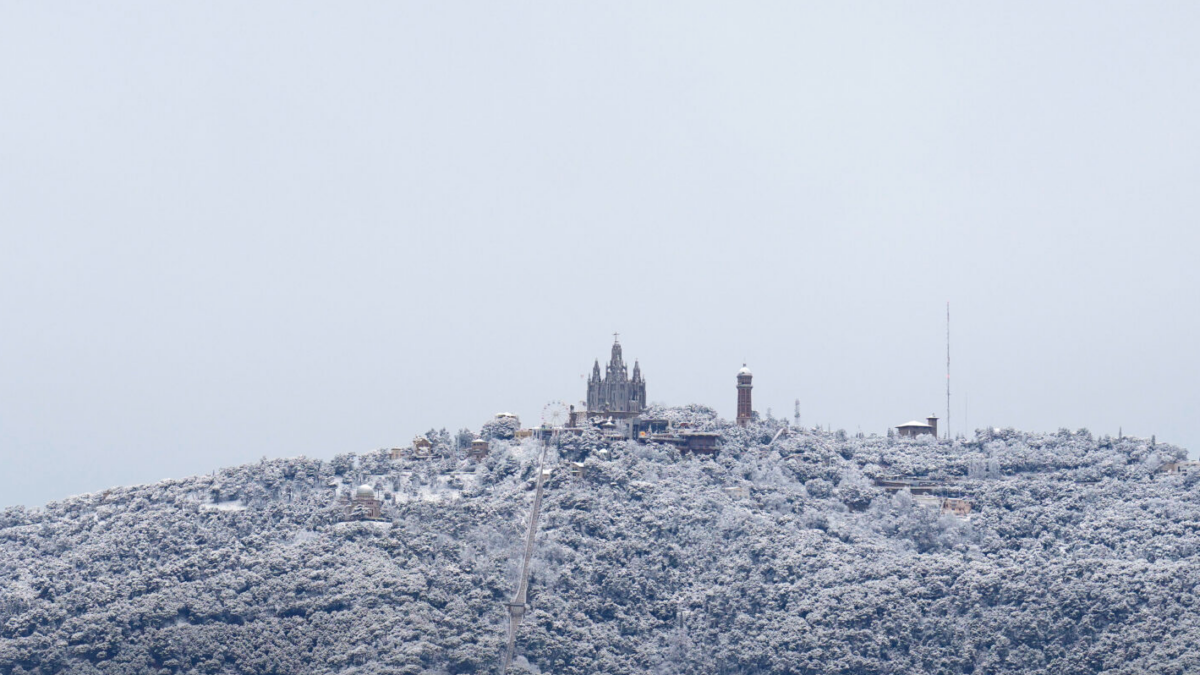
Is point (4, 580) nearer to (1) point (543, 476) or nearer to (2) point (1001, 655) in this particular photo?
(1) point (543, 476)

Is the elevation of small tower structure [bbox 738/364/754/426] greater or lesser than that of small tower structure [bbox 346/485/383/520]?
greater

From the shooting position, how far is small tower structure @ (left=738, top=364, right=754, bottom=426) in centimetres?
18238

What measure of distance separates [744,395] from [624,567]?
107 feet

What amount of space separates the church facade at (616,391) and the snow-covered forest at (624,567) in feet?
30.1

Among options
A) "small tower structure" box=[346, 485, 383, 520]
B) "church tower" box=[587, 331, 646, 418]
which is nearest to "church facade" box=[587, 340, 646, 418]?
"church tower" box=[587, 331, 646, 418]

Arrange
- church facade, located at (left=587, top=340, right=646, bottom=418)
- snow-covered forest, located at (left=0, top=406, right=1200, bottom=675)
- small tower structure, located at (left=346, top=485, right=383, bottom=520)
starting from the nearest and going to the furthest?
snow-covered forest, located at (left=0, top=406, right=1200, bottom=675) < small tower structure, located at (left=346, top=485, right=383, bottom=520) < church facade, located at (left=587, top=340, right=646, bottom=418)

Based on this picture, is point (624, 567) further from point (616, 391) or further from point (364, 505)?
point (616, 391)

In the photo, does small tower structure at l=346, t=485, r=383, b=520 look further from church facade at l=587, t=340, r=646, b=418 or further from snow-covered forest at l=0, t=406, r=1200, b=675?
church facade at l=587, t=340, r=646, b=418

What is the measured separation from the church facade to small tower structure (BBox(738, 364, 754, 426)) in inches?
271

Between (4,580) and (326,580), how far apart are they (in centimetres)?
Answer: 2360

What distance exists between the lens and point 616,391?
181625 mm

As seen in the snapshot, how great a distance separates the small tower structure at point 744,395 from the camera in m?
182

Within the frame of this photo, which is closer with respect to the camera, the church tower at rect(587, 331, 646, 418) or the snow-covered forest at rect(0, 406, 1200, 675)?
the snow-covered forest at rect(0, 406, 1200, 675)

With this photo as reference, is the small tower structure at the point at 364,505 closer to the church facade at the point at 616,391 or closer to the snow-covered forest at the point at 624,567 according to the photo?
the snow-covered forest at the point at 624,567
